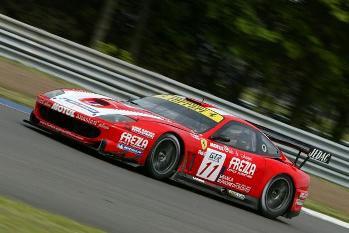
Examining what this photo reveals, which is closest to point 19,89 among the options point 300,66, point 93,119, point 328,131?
point 93,119

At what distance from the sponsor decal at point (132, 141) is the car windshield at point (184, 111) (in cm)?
85

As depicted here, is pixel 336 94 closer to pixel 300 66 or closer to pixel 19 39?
pixel 300 66

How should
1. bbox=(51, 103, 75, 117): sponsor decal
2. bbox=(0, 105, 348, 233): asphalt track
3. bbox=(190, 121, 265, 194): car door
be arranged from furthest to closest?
bbox=(190, 121, 265, 194): car door → bbox=(51, 103, 75, 117): sponsor decal → bbox=(0, 105, 348, 233): asphalt track

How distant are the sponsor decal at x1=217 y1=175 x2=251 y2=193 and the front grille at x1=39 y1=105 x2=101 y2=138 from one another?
189 centimetres

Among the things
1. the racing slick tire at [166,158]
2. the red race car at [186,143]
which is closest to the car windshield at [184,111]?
the red race car at [186,143]

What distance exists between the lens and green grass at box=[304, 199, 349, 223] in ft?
39.7

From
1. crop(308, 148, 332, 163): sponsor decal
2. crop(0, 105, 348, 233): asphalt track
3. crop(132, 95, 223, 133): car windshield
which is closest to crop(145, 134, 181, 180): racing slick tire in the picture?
crop(0, 105, 348, 233): asphalt track

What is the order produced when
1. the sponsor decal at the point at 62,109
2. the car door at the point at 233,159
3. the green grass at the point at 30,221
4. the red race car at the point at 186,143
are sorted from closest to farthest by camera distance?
the green grass at the point at 30,221
the red race car at the point at 186,143
the sponsor decal at the point at 62,109
the car door at the point at 233,159

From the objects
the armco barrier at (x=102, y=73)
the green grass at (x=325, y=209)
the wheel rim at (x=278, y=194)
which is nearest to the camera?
the wheel rim at (x=278, y=194)

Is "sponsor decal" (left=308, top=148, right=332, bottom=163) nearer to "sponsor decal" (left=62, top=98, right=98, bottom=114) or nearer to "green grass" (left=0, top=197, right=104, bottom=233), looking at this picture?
"sponsor decal" (left=62, top=98, right=98, bottom=114)

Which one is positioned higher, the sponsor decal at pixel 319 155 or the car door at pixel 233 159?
the sponsor decal at pixel 319 155

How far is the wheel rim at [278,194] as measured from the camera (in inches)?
424

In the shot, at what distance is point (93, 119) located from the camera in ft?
31.0

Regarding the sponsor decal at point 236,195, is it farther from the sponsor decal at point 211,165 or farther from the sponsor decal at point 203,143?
the sponsor decal at point 203,143
